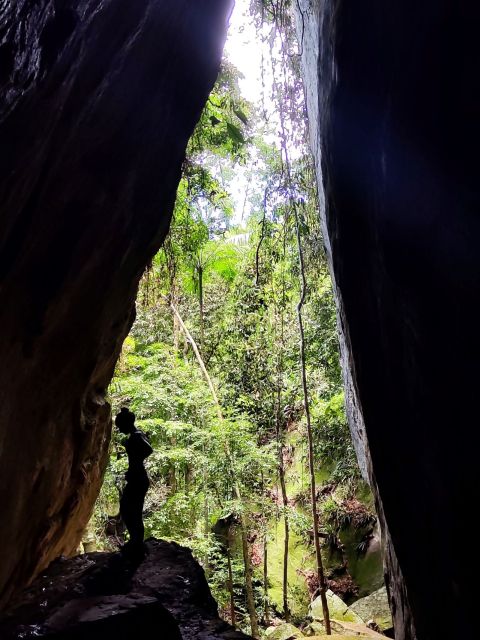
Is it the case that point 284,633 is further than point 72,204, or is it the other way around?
point 284,633

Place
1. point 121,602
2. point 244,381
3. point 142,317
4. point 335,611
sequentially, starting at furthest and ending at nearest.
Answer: point 142,317, point 244,381, point 335,611, point 121,602

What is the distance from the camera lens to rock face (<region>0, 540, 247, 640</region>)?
2.57m

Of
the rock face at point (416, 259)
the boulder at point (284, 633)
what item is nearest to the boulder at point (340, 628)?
the boulder at point (284, 633)

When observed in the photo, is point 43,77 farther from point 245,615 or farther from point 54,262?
point 245,615

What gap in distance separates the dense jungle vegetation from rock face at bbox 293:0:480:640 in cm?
418

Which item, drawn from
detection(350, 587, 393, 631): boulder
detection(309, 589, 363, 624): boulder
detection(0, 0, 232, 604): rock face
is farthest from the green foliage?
detection(0, 0, 232, 604): rock face

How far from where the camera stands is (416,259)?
2457mm

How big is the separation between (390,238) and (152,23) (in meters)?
3.06

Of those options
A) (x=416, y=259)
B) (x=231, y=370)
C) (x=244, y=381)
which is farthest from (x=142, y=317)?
(x=416, y=259)

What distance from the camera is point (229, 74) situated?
306 inches

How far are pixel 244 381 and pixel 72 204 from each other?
295 inches

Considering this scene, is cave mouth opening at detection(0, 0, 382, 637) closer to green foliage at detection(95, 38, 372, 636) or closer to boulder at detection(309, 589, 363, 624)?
green foliage at detection(95, 38, 372, 636)

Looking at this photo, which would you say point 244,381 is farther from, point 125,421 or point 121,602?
point 121,602

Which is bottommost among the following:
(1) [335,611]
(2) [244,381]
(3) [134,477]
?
(1) [335,611]
